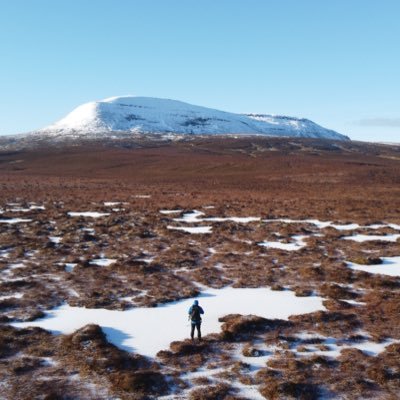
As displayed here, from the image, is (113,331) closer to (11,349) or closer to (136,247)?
(11,349)

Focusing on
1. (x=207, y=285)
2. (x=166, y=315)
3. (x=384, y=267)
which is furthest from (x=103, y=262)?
(x=384, y=267)

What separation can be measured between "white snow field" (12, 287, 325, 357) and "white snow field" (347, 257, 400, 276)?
209 inches

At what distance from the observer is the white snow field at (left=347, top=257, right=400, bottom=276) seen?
843 inches

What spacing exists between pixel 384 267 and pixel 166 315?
12.0 meters

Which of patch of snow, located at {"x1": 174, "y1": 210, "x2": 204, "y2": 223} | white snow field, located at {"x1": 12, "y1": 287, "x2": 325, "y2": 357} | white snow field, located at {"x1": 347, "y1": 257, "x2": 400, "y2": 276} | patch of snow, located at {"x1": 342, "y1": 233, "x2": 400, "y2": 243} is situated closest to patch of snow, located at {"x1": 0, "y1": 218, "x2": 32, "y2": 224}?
patch of snow, located at {"x1": 174, "y1": 210, "x2": 204, "y2": 223}

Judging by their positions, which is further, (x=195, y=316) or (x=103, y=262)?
(x=103, y=262)

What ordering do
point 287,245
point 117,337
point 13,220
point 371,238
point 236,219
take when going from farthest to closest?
point 236,219
point 13,220
point 371,238
point 287,245
point 117,337

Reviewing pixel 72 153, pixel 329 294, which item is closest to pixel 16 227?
pixel 329 294

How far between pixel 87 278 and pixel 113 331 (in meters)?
6.23

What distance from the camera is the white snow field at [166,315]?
46.0 feet

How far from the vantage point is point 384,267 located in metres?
22.3

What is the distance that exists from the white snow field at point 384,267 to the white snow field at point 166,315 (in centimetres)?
530

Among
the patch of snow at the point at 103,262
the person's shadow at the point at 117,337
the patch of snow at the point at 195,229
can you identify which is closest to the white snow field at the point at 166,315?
the person's shadow at the point at 117,337

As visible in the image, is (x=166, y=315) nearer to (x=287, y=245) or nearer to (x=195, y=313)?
(x=195, y=313)
